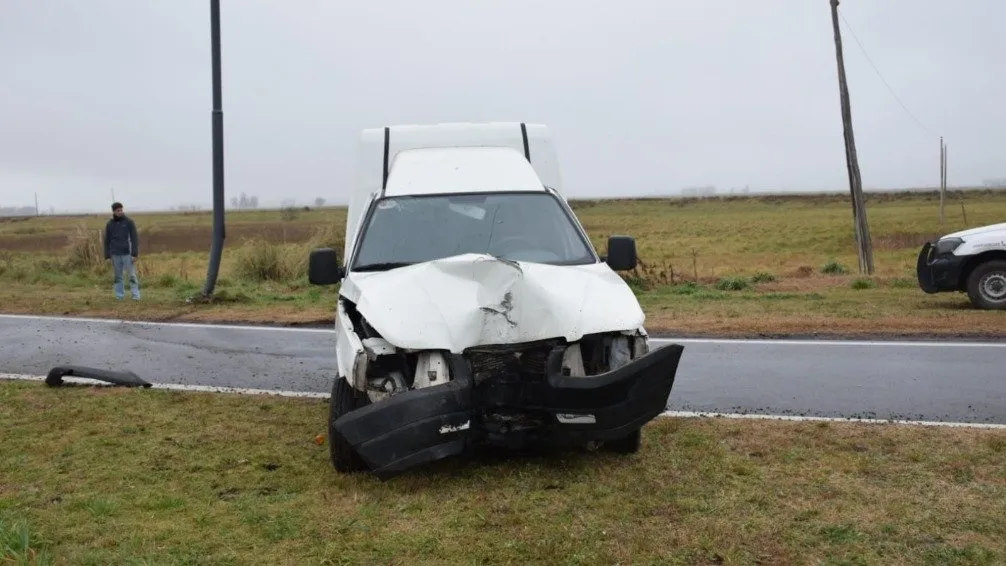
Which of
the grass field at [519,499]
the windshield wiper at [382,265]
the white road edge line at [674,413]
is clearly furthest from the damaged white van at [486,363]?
the white road edge line at [674,413]

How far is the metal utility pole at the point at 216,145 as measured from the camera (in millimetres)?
15477

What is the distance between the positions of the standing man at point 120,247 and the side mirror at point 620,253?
1213 cm

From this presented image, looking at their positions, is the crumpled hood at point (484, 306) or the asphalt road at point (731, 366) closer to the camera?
the crumpled hood at point (484, 306)

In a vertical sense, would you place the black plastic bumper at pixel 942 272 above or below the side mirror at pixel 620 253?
below

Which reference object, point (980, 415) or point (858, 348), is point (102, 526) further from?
point (858, 348)

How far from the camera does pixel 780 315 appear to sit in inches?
511

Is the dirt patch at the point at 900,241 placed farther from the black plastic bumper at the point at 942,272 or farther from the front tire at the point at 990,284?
the front tire at the point at 990,284

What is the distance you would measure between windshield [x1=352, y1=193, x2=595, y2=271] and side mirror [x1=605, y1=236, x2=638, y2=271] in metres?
0.34

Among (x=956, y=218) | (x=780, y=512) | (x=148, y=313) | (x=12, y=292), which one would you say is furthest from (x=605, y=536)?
(x=956, y=218)

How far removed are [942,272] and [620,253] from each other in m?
7.94

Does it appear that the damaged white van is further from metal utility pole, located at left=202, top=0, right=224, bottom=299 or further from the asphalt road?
metal utility pole, located at left=202, top=0, right=224, bottom=299

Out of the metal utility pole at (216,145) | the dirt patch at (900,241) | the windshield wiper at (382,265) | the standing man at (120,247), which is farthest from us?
the dirt patch at (900,241)

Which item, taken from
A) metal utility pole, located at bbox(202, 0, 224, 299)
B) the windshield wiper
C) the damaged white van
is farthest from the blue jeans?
the damaged white van

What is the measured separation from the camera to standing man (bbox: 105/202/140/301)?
16.9 metres
